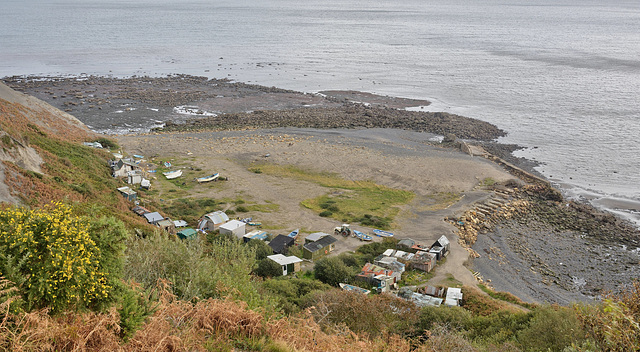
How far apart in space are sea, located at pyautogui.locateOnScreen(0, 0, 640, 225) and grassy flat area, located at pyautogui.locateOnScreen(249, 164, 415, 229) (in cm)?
1789

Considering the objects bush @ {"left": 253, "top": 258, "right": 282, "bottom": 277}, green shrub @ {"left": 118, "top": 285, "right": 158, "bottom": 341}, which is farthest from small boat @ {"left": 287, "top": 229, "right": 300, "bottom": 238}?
green shrub @ {"left": 118, "top": 285, "right": 158, "bottom": 341}

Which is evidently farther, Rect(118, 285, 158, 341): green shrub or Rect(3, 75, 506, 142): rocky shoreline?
Rect(3, 75, 506, 142): rocky shoreline

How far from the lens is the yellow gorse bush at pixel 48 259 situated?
7.40 metres

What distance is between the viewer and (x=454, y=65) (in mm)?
107562

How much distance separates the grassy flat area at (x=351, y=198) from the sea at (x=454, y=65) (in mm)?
17893

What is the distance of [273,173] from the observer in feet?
139

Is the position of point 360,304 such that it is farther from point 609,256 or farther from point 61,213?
point 609,256

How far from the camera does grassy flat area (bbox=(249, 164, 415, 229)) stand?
3375cm

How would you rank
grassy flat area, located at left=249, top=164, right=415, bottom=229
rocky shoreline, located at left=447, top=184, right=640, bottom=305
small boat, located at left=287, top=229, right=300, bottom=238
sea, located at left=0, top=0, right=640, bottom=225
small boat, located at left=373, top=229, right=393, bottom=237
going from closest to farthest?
rocky shoreline, located at left=447, top=184, right=640, bottom=305
small boat, located at left=287, top=229, right=300, bottom=238
small boat, located at left=373, top=229, right=393, bottom=237
grassy flat area, located at left=249, top=164, right=415, bottom=229
sea, located at left=0, top=0, right=640, bottom=225

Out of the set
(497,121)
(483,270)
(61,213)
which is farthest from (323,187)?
(497,121)

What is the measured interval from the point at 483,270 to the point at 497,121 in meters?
42.4

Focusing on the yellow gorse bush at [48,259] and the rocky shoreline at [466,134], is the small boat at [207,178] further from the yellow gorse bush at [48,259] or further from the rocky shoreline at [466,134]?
the yellow gorse bush at [48,259]

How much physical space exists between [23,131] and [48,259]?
1234 inches

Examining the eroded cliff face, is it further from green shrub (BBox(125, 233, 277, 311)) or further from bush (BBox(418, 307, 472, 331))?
bush (BBox(418, 307, 472, 331))
